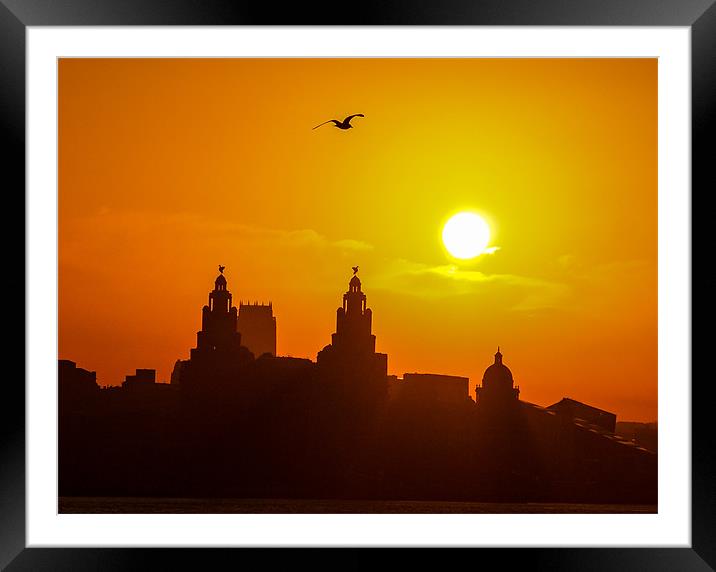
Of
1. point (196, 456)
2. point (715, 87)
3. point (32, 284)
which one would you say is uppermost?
point (715, 87)

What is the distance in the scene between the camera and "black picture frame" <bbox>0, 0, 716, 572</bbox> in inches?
73.5

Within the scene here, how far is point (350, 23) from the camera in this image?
1874 mm

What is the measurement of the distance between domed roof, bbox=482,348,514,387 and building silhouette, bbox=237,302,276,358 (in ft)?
13.4

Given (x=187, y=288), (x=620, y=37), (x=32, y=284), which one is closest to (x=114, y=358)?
(x=187, y=288)

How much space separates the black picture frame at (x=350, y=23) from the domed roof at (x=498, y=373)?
11589 mm

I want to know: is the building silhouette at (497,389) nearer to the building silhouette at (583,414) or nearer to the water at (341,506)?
the building silhouette at (583,414)

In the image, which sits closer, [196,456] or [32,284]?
[32,284]

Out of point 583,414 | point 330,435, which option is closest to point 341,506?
point 330,435

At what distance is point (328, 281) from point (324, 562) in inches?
332

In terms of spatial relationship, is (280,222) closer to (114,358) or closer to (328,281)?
(328,281)

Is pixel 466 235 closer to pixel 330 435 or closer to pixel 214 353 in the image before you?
pixel 214 353

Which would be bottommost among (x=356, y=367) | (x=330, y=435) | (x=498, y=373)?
(x=330, y=435)

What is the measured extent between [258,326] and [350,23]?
11.9 meters

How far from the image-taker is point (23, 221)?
190cm
